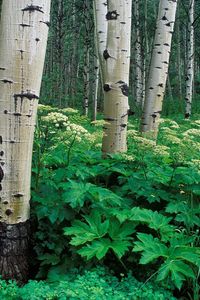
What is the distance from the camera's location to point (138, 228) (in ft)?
10.2

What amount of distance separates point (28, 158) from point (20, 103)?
0.43 m

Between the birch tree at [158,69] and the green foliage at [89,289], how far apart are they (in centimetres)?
357

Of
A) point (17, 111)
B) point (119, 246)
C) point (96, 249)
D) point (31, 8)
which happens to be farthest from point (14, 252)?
point (31, 8)

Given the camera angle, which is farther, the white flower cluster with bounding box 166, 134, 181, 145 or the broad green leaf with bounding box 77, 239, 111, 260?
the white flower cluster with bounding box 166, 134, 181, 145

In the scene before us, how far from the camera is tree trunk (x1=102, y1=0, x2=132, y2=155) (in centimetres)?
432

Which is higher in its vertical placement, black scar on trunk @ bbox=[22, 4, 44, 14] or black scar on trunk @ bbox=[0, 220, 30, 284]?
black scar on trunk @ bbox=[22, 4, 44, 14]

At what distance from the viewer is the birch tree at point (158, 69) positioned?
19.7ft

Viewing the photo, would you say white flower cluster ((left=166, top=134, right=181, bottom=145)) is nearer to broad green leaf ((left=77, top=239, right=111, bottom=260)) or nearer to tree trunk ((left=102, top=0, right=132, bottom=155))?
Result: tree trunk ((left=102, top=0, right=132, bottom=155))

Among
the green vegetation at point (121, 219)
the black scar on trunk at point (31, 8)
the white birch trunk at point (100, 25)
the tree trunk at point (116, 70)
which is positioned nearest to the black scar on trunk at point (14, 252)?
the green vegetation at point (121, 219)

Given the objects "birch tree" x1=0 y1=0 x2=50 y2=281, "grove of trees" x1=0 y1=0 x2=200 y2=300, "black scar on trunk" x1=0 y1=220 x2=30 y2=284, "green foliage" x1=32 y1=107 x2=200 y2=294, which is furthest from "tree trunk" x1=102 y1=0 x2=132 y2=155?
"black scar on trunk" x1=0 y1=220 x2=30 y2=284

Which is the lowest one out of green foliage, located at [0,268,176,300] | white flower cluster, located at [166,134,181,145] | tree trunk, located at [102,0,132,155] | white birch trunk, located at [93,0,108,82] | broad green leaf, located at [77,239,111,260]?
green foliage, located at [0,268,176,300]

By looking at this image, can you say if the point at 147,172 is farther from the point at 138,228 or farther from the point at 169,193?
the point at 138,228

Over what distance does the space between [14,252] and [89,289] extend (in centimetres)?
78

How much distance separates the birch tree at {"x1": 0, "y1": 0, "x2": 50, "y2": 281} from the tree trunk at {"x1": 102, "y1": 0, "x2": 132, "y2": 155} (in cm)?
150
